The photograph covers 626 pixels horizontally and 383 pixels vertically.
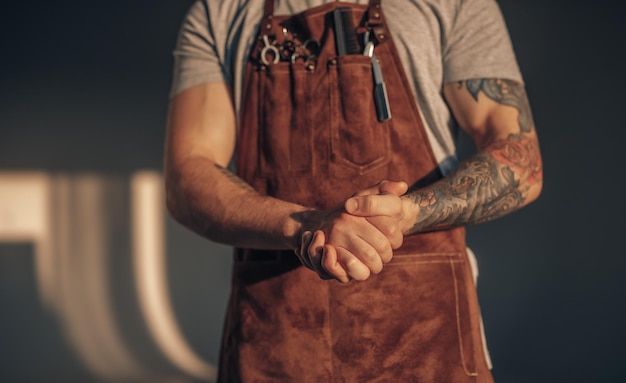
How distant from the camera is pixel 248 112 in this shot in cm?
140

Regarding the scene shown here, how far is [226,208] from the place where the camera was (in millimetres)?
1271

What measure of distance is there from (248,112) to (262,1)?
24 cm

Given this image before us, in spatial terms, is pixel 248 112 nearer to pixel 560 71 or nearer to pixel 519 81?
pixel 519 81

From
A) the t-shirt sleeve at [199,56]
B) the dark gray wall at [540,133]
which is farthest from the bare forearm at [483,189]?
the dark gray wall at [540,133]

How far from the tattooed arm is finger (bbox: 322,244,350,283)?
142 mm

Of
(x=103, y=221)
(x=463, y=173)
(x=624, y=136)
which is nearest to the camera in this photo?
(x=463, y=173)

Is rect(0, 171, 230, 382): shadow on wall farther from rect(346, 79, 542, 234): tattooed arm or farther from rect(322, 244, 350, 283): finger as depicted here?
rect(322, 244, 350, 283): finger

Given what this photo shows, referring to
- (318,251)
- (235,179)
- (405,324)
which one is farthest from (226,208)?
(405,324)

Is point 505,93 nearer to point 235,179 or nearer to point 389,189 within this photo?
point 389,189

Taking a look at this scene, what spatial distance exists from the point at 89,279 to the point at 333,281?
3358mm

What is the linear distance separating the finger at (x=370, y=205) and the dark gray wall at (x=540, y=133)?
283 cm

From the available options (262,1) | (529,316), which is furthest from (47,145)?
(262,1)

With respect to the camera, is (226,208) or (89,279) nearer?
(226,208)

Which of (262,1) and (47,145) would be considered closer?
(262,1)
